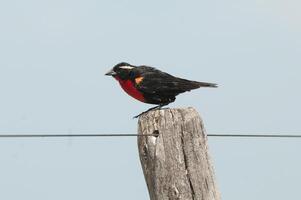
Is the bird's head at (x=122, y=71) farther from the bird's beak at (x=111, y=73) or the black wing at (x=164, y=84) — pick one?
the black wing at (x=164, y=84)

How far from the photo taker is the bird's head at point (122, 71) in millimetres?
9359

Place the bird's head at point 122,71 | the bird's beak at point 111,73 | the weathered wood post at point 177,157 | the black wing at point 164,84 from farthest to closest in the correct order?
the bird's beak at point 111,73 < the bird's head at point 122,71 < the black wing at point 164,84 < the weathered wood post at point 177,157

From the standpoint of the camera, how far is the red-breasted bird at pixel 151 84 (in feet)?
30.0

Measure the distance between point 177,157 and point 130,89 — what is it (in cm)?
379

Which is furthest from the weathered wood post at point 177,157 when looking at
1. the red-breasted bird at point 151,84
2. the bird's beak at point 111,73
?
the bird's beak at point 111,73

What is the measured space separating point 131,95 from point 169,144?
3692 millimetres

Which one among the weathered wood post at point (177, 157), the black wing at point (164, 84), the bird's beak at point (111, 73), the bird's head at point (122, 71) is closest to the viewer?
the weathered wood post at point (177, 157)

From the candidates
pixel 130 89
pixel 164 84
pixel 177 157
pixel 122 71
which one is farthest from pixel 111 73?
pixel 177 157

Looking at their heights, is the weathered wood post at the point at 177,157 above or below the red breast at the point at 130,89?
below

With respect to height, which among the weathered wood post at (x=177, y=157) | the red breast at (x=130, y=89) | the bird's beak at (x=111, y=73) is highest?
the bird's beak at (x=111, y=73)

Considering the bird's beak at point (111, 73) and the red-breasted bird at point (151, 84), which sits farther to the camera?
the bird's beak at point (111, 73)

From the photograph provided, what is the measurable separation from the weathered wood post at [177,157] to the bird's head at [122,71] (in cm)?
362

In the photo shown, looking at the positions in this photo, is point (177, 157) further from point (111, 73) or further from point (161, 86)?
point (111, 73)

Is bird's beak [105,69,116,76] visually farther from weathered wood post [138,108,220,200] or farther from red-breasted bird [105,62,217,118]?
weathered wood post [138,108,220,200]
